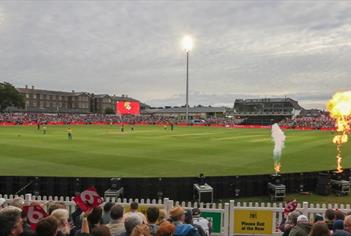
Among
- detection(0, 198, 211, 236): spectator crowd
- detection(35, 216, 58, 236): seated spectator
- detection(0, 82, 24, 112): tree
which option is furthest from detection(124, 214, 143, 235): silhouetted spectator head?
detection(0, 82, 24, 112): tree

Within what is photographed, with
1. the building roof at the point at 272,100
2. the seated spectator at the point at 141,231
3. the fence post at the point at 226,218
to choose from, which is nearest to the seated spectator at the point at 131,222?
the seated spectator at the point at 141,231

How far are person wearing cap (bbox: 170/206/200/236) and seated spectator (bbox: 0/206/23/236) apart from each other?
247 centimetres

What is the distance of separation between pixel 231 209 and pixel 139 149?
77.7 ft

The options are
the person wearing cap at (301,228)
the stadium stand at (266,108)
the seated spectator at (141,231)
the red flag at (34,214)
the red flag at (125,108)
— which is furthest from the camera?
the stadium stand at (266,108)

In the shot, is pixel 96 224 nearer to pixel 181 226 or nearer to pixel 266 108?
pixel 181 226

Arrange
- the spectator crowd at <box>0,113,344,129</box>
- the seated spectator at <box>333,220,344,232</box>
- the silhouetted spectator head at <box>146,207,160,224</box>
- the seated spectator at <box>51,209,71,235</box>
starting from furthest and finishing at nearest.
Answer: the spectator crowd at <box>0,113,344,129</box> → the seated spectator at <box>333,220,344,232</box> → the silhouetted spectator head at <box>146,207,160,224</box> → the seated spectator at <box>51,209,71,235</box>

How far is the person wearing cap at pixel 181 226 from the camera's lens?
22.0ft

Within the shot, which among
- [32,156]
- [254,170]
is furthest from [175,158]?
[32,156]

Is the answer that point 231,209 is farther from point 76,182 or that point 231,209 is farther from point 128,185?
point 76,182

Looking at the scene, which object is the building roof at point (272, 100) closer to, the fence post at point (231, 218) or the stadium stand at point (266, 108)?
the stadium stand at point (266, 108)

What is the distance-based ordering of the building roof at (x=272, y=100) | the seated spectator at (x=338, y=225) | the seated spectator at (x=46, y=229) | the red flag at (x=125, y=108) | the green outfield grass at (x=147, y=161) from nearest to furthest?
the seated spectator at (x=46, y=229)
the seated spectator at (x=338, y=225)
the green outfield grass at (x=147, y=161)
the red flag at (x=125, y=108)
the building roof at (x=272, y=100)

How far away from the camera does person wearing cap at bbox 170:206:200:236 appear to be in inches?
265

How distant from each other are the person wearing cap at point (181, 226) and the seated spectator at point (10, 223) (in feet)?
8.11

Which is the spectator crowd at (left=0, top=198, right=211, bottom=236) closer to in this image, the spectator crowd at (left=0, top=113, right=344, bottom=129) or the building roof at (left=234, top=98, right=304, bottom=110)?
the spectator crowd at (left=0, top=113, right=344, bottom=129)
